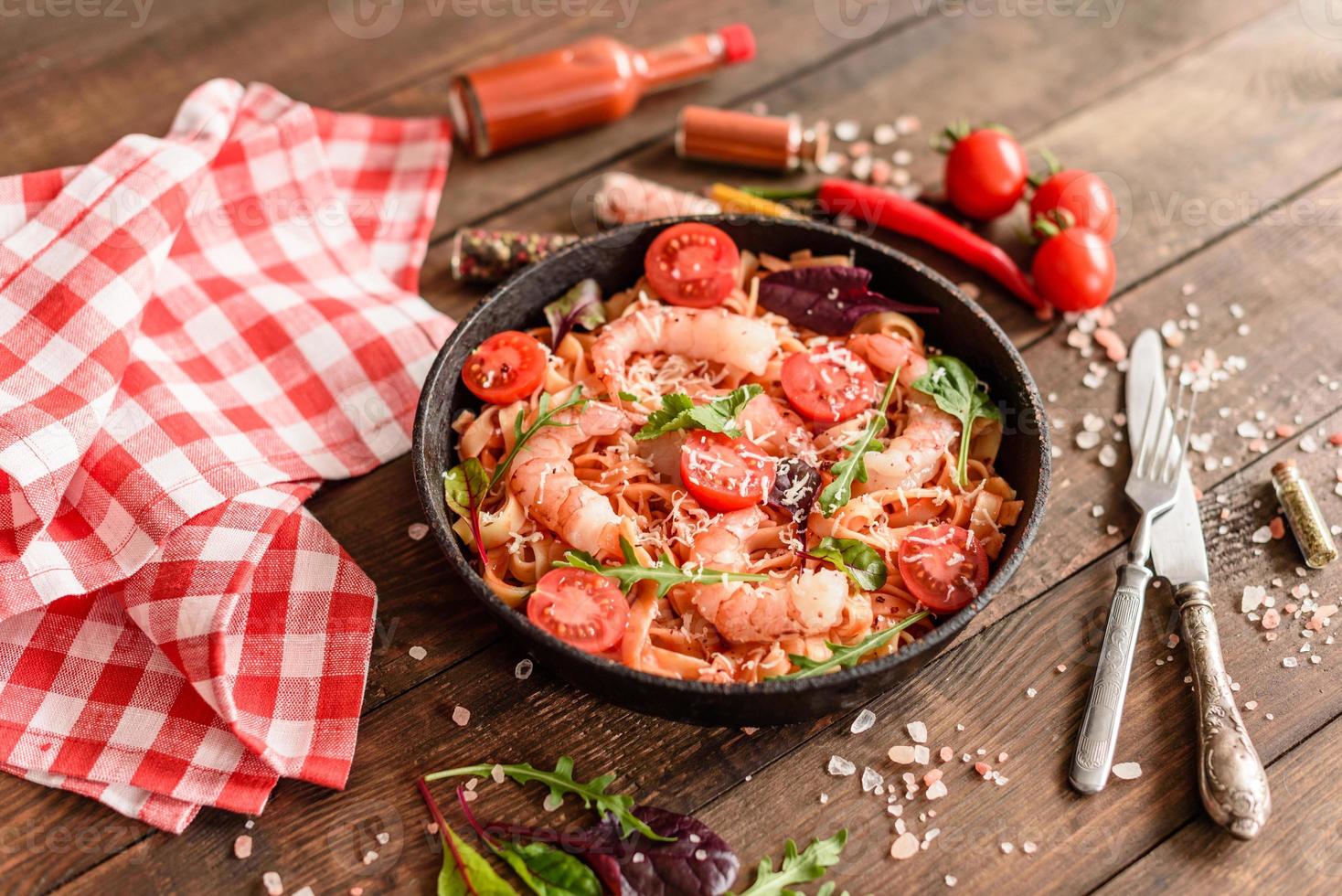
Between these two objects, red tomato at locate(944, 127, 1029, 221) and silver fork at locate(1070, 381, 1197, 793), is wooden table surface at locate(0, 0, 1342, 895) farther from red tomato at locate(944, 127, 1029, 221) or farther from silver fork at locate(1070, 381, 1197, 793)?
red tomato at locate(944, 127, 1029, 221)

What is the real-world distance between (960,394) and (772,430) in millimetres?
510

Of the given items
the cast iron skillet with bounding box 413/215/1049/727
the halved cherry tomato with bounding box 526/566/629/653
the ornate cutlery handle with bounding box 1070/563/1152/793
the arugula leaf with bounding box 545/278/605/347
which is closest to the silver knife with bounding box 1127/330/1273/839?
the ornate cutlery handle with bounding box 1070/563/1152/793

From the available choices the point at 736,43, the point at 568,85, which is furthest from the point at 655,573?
the point at 736,43

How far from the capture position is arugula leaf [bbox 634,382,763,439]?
8.98 feet

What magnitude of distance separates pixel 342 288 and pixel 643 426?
120cm

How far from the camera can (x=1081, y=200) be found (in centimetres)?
355

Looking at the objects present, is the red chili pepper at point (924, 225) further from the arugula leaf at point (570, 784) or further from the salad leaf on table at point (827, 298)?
the arugula leaf at point (570, 784)

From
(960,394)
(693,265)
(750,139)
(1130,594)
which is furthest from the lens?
(750,139)

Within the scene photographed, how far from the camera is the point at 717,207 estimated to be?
3.70 meters

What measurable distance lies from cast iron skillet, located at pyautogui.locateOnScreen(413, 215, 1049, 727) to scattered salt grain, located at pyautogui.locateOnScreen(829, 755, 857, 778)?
137 mm

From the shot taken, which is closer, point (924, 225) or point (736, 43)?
point (924, 225)

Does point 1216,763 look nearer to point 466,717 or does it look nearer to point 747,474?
point 747,474

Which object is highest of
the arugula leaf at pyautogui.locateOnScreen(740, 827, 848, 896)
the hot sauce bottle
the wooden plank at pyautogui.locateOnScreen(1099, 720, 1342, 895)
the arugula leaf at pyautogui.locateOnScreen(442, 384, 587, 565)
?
the hot sauce bottle

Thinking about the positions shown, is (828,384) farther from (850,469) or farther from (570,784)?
(570,784)
